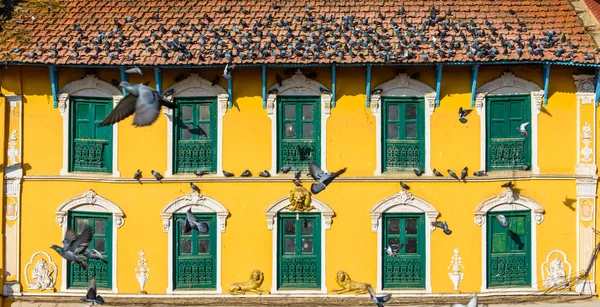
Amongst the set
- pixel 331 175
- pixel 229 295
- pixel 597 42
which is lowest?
pixel 229 295

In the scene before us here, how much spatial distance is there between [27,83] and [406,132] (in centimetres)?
815

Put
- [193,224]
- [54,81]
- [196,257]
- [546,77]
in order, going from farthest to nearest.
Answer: [196,257]
[54,81]
[546,77]
[193,224]

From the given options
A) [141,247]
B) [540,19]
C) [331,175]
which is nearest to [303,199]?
[331,175]

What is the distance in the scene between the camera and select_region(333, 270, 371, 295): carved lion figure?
39.7 m

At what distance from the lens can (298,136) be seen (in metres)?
40.0

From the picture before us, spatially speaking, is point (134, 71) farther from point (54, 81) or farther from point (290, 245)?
point (290, 245)

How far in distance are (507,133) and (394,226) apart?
3.11 meters

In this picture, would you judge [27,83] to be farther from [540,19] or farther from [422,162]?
[540,19]

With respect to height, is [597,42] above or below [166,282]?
above

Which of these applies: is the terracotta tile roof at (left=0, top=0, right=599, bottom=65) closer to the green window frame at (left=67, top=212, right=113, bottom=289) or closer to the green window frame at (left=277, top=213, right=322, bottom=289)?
the green window frame at (left=67, top=212, right=113, bottom=289)

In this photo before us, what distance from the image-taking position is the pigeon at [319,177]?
127ft

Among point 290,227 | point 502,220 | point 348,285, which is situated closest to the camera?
point 502,220

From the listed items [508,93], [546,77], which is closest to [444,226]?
[508,93]

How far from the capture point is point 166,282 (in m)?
39.9
